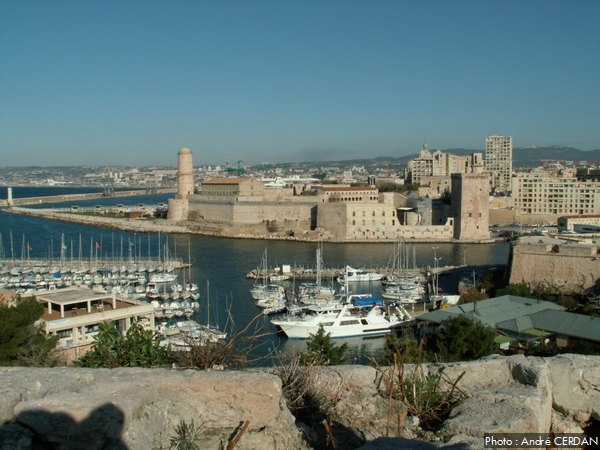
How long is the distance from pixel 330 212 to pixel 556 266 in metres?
11.1

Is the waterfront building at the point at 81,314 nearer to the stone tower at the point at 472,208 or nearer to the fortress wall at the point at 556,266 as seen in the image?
the fortress wall at the point at 556,266

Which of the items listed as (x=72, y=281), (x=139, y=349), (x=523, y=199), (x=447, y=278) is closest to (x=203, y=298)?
(x=72, y=281)

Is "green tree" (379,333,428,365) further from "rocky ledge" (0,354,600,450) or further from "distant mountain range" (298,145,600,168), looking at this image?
"distant mountain range" (298,145,600,168)

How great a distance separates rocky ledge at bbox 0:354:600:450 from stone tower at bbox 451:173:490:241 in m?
17.2

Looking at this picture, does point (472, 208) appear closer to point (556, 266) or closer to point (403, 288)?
point (403, 288)

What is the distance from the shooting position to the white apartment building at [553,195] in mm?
24516

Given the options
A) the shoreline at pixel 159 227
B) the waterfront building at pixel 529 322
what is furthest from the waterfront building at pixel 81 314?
the shoreline at pixel 159 227

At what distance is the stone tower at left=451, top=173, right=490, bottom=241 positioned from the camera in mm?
18312

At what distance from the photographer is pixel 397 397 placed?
1387mm

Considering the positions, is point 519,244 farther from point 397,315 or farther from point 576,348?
point 576,348

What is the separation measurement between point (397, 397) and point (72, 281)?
36.8 feet

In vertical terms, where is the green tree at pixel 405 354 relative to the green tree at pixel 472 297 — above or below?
above

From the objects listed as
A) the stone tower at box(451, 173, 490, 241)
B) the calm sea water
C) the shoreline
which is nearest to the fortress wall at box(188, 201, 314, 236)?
the shoreline

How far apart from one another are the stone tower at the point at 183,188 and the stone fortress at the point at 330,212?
4 cm
